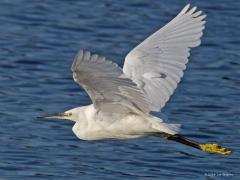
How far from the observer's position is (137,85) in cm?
770

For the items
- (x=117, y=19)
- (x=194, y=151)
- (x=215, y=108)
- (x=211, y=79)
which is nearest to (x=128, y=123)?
(x=194, y=151)

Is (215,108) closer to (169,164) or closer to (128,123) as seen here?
(169,164)

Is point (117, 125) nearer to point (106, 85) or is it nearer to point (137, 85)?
point (137, 85)

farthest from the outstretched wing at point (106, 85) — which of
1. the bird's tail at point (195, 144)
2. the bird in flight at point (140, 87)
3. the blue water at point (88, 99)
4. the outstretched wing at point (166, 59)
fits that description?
the blue water at point (88, 99)

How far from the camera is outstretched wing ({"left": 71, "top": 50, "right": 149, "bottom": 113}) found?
6996 mm

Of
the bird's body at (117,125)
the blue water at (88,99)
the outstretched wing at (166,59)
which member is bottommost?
the blue water at (88,99)

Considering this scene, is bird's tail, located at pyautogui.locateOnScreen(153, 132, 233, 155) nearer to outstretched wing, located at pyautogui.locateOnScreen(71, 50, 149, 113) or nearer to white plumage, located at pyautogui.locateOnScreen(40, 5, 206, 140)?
white plumage, located at pyautogui.locateOnScreen(40, 5, 206, 140)

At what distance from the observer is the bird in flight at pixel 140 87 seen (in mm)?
7445

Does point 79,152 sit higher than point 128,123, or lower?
lower

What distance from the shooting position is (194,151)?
419 inches

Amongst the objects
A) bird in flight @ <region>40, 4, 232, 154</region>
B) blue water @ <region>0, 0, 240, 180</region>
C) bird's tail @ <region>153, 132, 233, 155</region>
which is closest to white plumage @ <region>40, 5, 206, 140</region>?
bird in flight @ <region>40, 4, 232, 154</region>

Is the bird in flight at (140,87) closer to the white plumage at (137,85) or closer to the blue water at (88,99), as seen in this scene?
the white plumage at (137,85)

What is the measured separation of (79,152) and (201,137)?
57.4 inches

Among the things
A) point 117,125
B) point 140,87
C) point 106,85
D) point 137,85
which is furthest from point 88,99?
point 106,85
